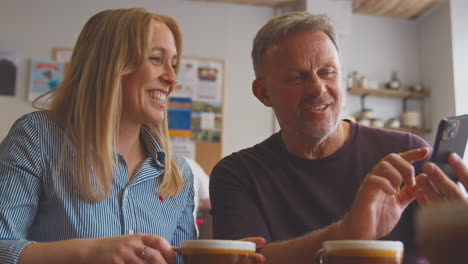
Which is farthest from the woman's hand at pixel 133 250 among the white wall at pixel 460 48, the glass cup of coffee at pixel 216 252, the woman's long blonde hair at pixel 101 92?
the white wall at pixel 460 48

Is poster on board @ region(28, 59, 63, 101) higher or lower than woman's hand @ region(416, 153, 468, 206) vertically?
higher

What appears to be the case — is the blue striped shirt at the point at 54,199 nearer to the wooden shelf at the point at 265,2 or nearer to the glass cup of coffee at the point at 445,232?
the glass cup of coffee at the point at 445,232

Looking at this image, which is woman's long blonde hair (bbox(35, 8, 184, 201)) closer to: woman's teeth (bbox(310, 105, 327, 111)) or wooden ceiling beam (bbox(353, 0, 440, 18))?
woman's teeth (bbox(310, 105, 327, 111))

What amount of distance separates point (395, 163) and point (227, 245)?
1.23 ft

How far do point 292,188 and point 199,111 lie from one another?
300 centimetres

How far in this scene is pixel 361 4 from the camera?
14.7 feet

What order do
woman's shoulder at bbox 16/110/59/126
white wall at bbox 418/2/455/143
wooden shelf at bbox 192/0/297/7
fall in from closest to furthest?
woman's shoulder at bbox 16/110/59/126
white wall at bbox 418/2/455/143
wooden shelf at bbox 192/0/297/7

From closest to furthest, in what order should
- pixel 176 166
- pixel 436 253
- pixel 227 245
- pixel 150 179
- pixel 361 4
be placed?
pixel 436 253 → pixel 227 245 → pixel 150 179 → pixel 176 166 → pixel 361 4

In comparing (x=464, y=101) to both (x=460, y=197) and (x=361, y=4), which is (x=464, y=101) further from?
(x=460, y=197)

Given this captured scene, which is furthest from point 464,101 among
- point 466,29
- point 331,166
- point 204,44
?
point 331,166

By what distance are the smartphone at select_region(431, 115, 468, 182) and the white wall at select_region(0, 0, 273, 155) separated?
335 centimetres

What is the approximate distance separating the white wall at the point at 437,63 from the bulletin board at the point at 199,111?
1.94 metres

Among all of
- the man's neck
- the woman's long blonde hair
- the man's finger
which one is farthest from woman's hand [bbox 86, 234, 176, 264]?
the man's neck

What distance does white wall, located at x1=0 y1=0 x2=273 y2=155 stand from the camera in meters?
4.13
